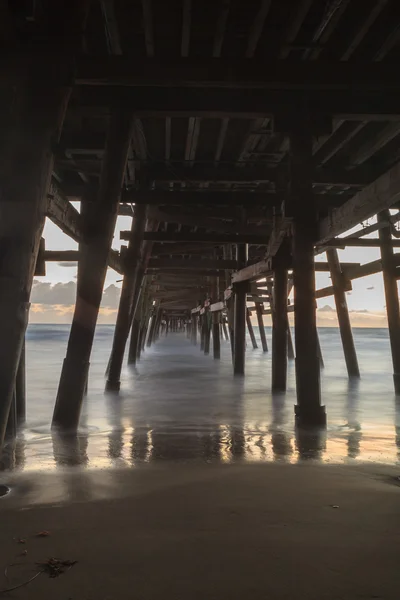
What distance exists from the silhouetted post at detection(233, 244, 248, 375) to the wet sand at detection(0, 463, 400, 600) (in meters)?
6.69

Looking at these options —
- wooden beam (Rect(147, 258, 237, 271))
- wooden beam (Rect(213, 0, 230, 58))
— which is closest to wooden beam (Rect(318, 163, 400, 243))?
wooden beam (Rect(213, 0, 230, 58))

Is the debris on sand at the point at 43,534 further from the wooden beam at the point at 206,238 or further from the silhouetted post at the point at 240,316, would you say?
the silhouetted post at the point at 240,316

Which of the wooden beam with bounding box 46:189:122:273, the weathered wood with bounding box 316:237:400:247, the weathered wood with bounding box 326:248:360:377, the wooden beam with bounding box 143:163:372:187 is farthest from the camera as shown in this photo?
the weathered wood with bounding box 326:248:360:377

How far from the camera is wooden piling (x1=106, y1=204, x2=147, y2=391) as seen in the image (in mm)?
6844

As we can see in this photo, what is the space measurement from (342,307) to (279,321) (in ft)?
9.40

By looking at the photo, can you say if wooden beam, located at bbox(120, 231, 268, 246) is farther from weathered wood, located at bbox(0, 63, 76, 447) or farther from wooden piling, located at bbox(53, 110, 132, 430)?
weathered wood, located at bbox(0, 63, 76, 447)

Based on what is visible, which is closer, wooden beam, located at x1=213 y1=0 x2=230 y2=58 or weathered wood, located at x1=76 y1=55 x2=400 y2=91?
wooden beam, located at x1=213 y1=0 x2=230 y2=58

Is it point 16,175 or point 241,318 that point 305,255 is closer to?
point 16,175

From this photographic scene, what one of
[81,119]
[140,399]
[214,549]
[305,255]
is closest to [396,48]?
[305,255]

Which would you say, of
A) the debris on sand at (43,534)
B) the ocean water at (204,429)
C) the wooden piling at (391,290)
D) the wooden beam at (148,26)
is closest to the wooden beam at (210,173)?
the wooden piling at (391,290)

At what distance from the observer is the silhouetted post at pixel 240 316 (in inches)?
361

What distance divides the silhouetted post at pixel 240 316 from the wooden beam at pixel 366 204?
4.68 m

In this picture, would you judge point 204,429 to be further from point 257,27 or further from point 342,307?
point 342,307

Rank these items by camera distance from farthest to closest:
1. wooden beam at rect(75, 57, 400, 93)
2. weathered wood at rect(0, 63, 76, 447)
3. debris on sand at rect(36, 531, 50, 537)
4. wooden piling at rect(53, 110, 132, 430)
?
wooden piling at rect(53, 110, 132, 430), wooden beam at rect(75, 57, 400, 93), weathered wood at rect(0, 63, 76, 447), debris on sand at rect(36, 531, 50, 537)
